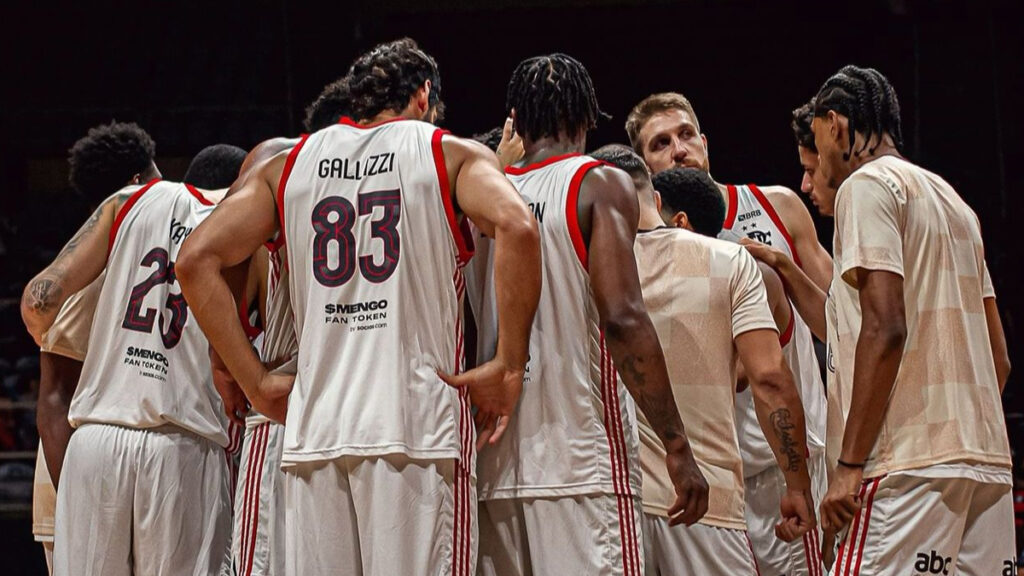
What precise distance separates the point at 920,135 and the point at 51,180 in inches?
312

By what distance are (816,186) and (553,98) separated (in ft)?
4.66

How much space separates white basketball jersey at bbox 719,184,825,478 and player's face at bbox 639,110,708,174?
0.23m

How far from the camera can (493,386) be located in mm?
3061

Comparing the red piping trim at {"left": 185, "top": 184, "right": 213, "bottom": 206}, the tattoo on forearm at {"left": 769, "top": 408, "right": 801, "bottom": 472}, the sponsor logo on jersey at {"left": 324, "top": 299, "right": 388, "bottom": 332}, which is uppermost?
the red piping trim at {"left": 185, "top": 184, "right": 213, "bottom": 206}

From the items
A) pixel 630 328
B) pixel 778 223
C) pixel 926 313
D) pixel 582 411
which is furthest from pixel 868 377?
pixel 778 223

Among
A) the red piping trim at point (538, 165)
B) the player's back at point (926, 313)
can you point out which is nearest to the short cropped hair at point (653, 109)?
the red piping trim at point (538, 165)

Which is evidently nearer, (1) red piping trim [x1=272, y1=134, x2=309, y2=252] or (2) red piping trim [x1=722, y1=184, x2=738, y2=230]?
(1) red piping trim [x1=272, y1=134, x2=309, y2=252]

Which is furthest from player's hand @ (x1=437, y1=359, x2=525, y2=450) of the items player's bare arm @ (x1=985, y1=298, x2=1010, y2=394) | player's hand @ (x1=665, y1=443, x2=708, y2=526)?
player's bare arm @ (x1=985, y1=298, x2=1010, y2=394)

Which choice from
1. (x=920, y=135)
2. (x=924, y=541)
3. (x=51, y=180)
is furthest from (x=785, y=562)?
(x=51, y=180)

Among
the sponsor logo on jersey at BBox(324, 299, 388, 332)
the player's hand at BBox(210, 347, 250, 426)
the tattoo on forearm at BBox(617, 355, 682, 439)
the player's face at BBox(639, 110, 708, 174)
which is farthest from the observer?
the player's face at BBox(639, 110, 708, 174)

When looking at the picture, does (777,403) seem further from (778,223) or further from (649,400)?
(778,223)

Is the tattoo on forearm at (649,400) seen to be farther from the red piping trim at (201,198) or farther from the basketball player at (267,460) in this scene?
the red piping trim at (201,198)

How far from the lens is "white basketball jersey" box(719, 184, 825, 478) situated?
4238mm

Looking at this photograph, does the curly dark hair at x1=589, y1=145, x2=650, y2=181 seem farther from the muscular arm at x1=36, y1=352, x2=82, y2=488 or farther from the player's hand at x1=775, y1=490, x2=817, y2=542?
the muscular arm at x1=36, y1=352, x2=82, y2=488
